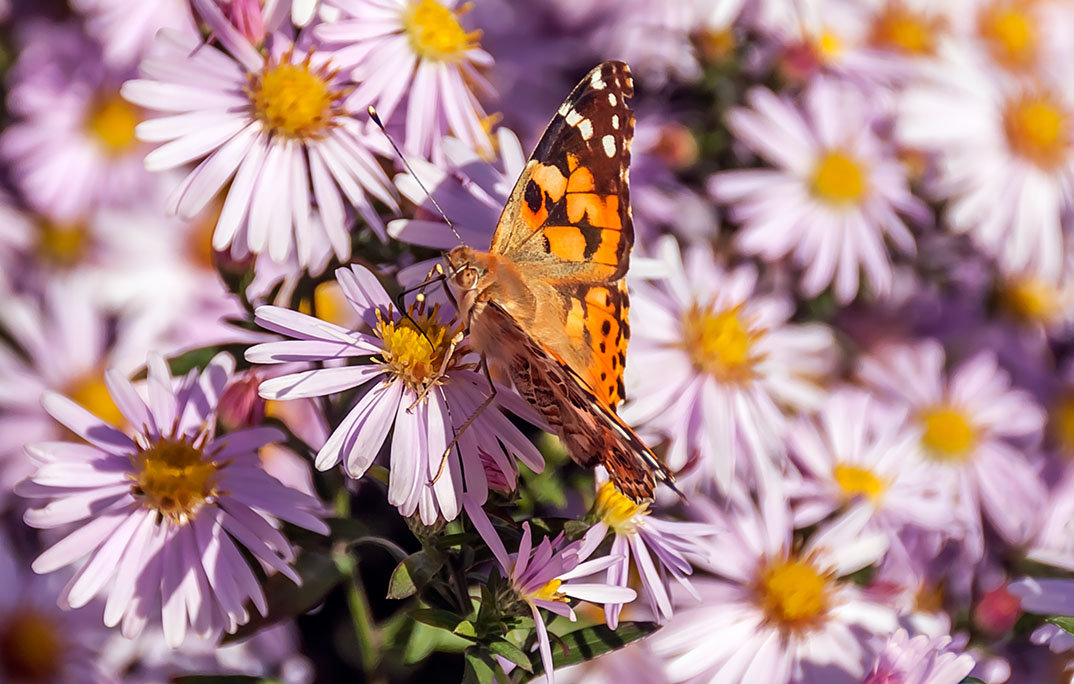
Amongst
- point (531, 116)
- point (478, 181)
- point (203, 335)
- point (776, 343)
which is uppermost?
point (531, 116)

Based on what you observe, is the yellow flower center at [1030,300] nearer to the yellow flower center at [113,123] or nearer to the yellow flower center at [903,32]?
the yellow flower center at [903,32]

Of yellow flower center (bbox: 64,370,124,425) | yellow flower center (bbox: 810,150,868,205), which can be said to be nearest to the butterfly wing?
yellow flower center (bbox: 810,150,868,205)

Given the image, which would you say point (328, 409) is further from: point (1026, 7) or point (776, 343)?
point (1026, 7)

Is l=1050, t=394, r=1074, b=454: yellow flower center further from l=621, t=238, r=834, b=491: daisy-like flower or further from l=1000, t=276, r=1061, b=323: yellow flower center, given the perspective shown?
l=621, t=238, r=834, b=491: daisy-like flower

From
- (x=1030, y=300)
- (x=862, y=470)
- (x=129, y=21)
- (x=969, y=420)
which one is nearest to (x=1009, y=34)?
(x=1030, y=300)

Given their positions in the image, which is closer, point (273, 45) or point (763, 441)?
point (273, 45)

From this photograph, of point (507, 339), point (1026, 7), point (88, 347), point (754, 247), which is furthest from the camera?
point (1026, 7)

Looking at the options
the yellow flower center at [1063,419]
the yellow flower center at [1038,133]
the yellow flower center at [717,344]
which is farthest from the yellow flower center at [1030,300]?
the yellow flower center at [717,344]

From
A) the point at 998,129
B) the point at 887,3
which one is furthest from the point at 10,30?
the point at 998,129
